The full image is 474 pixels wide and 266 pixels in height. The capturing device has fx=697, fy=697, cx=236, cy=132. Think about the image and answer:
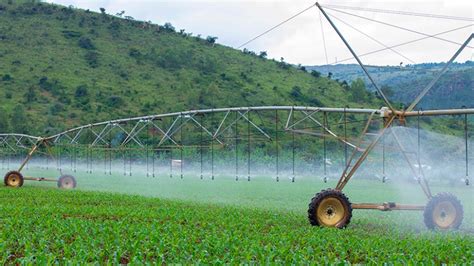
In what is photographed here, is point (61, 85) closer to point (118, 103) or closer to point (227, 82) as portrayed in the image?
point (118, 103)

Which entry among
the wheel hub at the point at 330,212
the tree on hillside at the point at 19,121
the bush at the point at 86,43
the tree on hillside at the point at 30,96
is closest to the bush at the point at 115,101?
the tree on hillside at the point at 30,96

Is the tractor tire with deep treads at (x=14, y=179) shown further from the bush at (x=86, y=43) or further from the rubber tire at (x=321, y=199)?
the bush at (x=86, y=43)

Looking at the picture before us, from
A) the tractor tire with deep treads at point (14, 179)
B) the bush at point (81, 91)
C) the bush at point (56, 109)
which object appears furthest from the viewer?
the bush at point (81, 91)

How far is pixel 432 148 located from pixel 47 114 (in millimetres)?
54777

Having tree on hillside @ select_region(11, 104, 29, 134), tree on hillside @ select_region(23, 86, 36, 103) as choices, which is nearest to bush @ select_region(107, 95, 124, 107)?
tree on hillside @ select_region(23, 86, 36, 103)

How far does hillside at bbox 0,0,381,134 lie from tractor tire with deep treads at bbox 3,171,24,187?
33.6 meters

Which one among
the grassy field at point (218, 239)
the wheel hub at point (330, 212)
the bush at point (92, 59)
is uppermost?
the bush at point (92, 59)

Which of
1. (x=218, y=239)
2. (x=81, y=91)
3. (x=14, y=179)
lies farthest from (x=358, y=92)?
(x=218, y=239)

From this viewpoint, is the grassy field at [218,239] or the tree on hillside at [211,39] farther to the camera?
the tree on hillside at [211,39]

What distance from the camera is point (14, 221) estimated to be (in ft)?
70.7

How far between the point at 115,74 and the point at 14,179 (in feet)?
210

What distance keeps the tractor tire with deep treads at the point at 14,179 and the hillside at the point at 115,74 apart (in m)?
33.6

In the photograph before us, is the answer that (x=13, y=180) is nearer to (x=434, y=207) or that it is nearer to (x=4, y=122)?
(x=434, y=207)

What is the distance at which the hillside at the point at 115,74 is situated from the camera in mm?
90938
